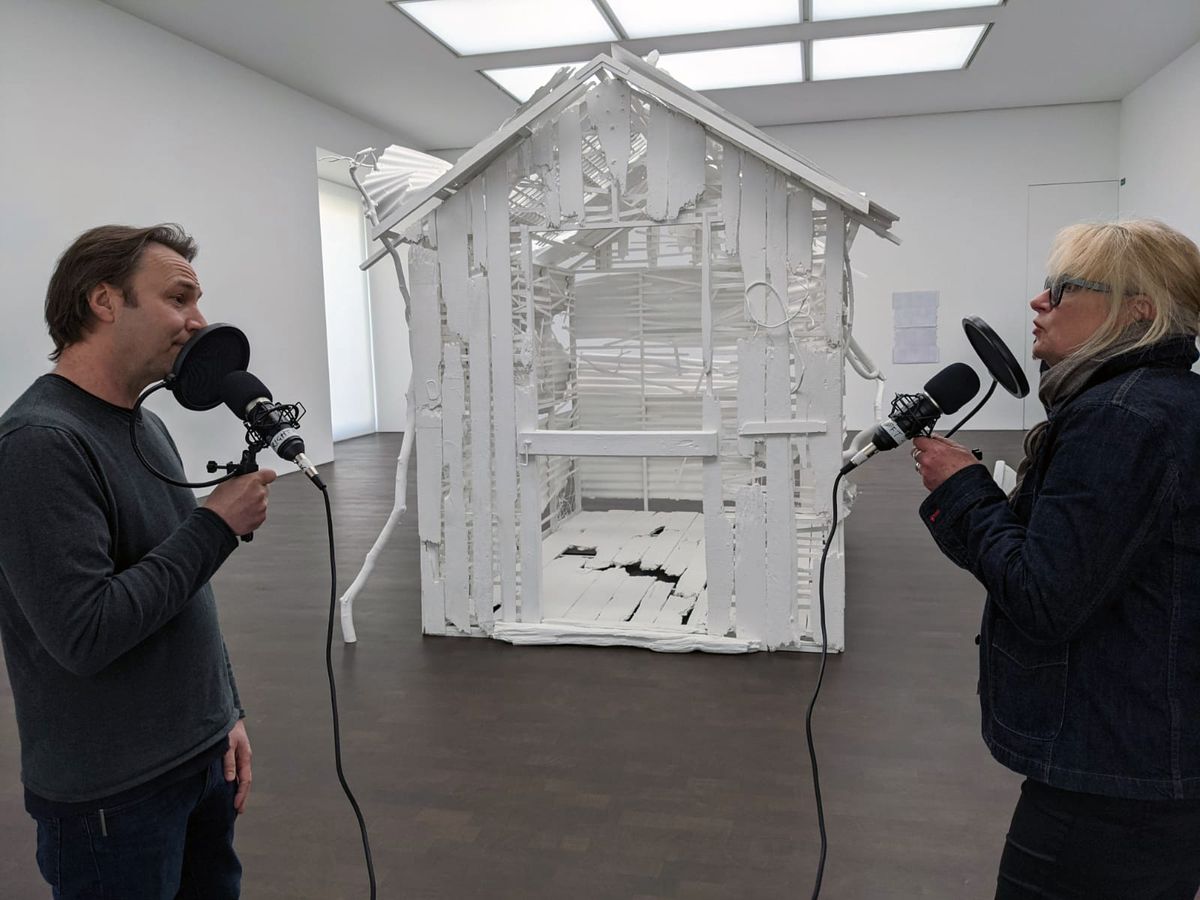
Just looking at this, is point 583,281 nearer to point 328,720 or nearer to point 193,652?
point 328,720

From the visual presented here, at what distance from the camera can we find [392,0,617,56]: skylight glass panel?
7.38 meters

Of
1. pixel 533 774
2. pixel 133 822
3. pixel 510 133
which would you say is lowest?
pixel 533 774

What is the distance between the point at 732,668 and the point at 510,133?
2510mm

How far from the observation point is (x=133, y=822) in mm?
1440

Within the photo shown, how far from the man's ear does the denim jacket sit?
1.41m

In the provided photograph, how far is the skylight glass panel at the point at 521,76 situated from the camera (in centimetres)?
924

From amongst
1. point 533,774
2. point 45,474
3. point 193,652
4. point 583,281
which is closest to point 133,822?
point 193,652

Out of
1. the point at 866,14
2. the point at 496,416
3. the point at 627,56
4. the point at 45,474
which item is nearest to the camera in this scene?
the point at 45,474

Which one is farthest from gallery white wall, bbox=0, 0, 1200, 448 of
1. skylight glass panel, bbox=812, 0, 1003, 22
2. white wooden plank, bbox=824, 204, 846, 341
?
skylight glass panel, bbox=812, 0, 1003, 22

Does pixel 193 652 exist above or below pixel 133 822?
above

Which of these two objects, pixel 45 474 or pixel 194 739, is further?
pixel 194 739

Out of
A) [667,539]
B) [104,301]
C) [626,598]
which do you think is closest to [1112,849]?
[104,301]

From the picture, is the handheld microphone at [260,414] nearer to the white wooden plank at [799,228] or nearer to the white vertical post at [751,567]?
the white vertical post at [751,567]

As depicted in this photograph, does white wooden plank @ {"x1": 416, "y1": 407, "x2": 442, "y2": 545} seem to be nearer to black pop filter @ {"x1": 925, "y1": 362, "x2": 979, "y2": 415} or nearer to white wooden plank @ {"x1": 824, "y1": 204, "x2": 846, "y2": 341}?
white wooden plank @ {"x1": 824, "y1": 204, "x2": 846, "y2": 341}
